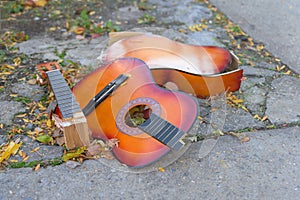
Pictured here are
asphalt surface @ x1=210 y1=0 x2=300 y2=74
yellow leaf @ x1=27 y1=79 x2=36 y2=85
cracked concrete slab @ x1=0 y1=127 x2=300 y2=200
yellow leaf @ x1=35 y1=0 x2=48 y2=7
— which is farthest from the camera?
yellow leaf @ x1=35 y1=0 x2=48 y2=7

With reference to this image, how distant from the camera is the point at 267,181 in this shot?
161 cm

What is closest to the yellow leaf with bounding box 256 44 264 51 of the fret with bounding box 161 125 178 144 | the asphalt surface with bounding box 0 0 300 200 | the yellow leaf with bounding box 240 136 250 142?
the asphalt surface with bounding box 0 0 300 200

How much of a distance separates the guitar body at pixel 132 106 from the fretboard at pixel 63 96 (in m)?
0.05

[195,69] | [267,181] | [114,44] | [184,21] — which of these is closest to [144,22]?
[184,21]

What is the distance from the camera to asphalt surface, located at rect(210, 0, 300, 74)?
8.59 feet

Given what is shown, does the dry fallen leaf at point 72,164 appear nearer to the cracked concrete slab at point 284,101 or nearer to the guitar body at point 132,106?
the guitar body at point 132,106

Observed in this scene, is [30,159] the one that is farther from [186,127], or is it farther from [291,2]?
[291,2]

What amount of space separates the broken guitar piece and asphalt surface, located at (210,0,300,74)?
665mm

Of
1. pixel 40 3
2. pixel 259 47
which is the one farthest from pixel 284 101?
pixel 40 3

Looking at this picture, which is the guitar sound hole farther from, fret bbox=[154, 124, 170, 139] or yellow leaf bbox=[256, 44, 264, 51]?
yellow leaf bbox=[256, 44, 264, 51]

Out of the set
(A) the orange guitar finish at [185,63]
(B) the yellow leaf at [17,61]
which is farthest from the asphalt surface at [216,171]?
(B) the yellow leaf at [17,61]

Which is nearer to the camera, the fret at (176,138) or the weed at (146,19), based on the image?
the fret at (176,138)

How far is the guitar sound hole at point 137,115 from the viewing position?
70.5 inches

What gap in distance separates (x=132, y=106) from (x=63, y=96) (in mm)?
312
